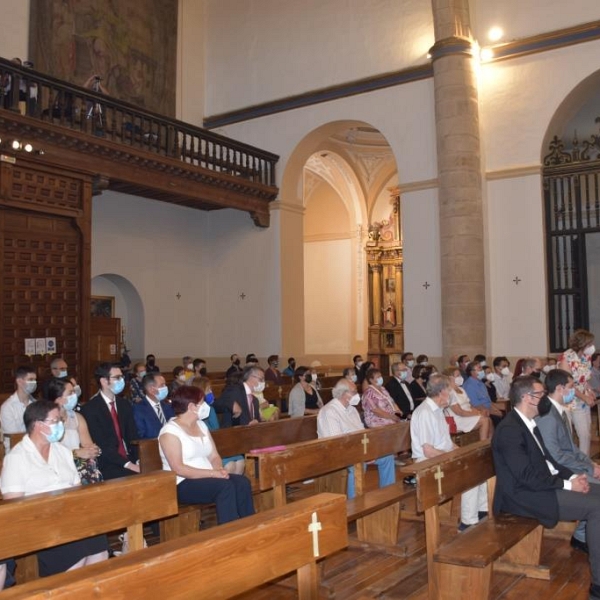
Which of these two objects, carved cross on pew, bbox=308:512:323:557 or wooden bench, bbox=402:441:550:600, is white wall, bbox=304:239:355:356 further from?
carved cross on pew, bbox=308:512:323:557

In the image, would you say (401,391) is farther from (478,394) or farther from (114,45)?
(114,45)

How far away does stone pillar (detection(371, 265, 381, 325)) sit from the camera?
2266cm

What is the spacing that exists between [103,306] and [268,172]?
494 cm

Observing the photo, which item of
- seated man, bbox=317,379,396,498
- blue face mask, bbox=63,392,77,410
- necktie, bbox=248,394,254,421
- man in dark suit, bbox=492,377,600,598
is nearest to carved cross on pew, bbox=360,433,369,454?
seated man, bbox=317,379,396,498

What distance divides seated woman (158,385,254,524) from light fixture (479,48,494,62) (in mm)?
11434

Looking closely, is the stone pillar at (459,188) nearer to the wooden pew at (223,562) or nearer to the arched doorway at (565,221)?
the arched doorway at (565,221)

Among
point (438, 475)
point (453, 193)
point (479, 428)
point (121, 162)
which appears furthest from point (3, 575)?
point (453, 193)

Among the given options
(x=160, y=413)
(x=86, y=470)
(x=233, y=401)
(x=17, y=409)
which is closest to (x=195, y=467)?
(x=86, y=470)

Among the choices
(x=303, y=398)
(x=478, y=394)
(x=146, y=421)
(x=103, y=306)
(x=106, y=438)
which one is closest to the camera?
(x=106, y=438)

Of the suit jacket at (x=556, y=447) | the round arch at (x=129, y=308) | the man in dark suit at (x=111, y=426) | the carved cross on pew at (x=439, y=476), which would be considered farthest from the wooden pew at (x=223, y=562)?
the round arch at (x=129, y=308)

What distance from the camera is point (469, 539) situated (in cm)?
446

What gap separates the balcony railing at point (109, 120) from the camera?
11125 millimetres

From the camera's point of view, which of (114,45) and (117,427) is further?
(114,45)

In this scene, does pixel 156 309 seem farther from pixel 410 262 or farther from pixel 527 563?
pixel 527 563
